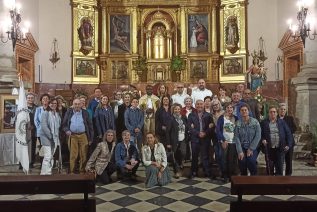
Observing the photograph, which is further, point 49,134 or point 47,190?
point 49,134

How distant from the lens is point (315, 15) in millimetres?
10086

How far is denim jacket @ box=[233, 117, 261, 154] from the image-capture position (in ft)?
21.2

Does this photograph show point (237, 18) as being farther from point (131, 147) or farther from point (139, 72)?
point (131, 147)

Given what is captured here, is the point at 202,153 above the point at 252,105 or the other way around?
the other way around

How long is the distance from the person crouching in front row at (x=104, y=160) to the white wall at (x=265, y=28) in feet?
32.3

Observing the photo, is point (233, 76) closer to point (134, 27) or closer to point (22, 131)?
point (134, 27)

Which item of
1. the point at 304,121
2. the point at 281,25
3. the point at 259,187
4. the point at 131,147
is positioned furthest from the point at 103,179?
the point at 281,25

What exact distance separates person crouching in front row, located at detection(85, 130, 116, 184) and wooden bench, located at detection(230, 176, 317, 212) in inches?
140

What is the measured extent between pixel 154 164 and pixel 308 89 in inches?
211

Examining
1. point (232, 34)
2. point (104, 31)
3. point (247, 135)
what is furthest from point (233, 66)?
point (247, 135)

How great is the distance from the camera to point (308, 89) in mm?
9836

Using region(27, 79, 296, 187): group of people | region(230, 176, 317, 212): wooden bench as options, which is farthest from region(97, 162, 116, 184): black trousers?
region(230, 176, 317, 212): wooden bench

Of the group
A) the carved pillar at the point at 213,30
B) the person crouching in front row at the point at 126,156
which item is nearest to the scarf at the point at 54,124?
the person crouching in front row at the point at 126,156

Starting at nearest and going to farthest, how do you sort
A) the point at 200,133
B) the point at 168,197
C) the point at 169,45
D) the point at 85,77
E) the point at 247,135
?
the point at 168,197 → the point at 247,135 → the point at 200,133 → the point at 85,77 → the point at 169,45
